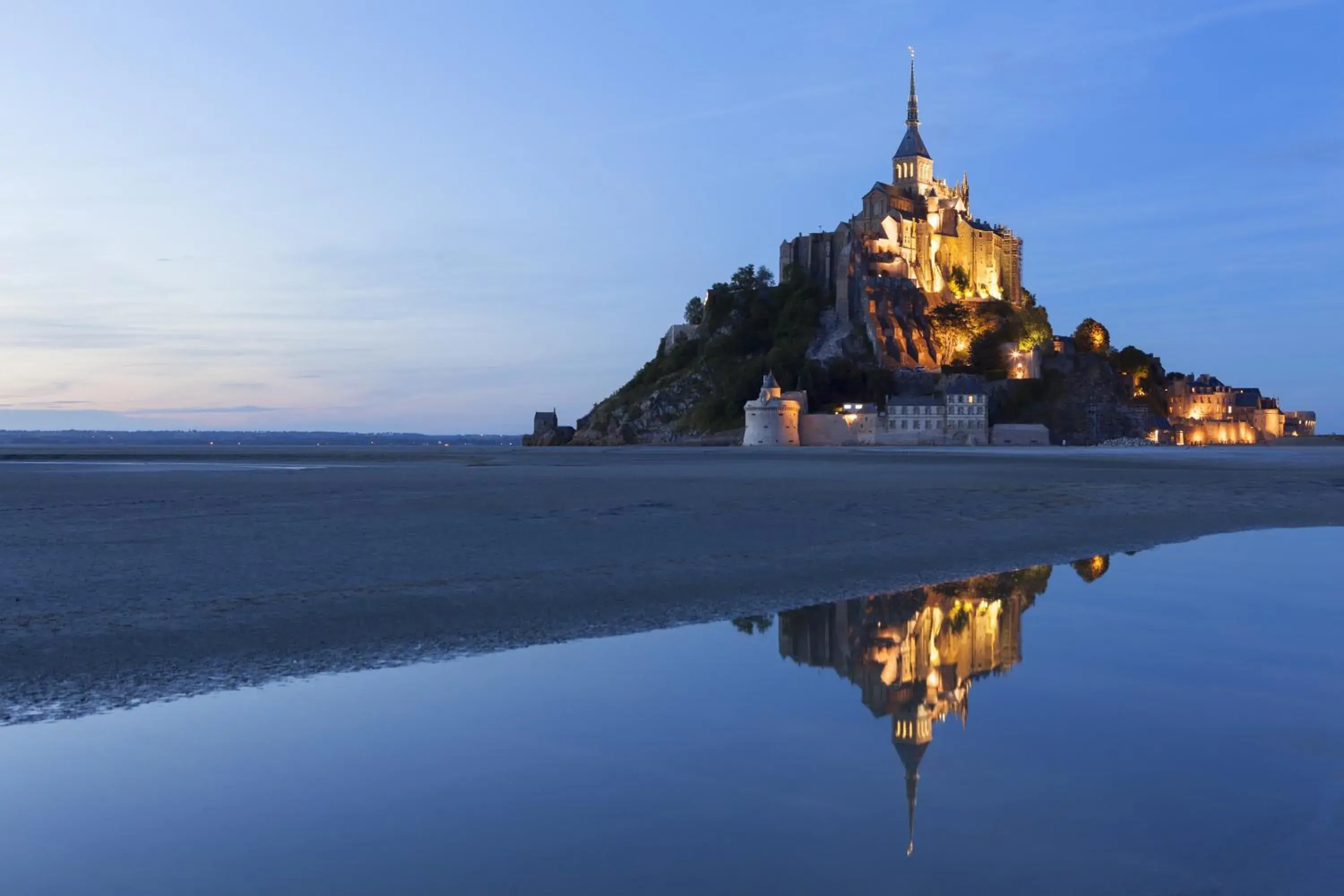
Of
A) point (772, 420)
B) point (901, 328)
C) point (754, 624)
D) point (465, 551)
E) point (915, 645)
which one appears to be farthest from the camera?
point (901, 328)

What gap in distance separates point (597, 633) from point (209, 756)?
12.3 feet

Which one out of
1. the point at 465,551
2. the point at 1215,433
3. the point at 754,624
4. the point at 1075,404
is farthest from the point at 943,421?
the point at 754,624

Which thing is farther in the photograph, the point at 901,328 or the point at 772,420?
the point at 901,328

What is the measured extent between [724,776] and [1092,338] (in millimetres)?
101036

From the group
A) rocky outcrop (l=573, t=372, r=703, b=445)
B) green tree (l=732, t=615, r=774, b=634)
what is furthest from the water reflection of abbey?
rocky outcrop (l=573, t=372, r=703, b=445)

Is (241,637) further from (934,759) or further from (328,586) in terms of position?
(934,759)

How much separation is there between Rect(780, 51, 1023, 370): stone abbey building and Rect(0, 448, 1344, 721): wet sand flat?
6039 centimetres

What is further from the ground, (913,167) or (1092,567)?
(913,167)

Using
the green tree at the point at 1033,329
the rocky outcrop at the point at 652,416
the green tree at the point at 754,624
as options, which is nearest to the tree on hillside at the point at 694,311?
the rocky outcrop at the point at 652,416

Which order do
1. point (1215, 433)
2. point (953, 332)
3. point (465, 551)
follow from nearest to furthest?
1. point (465, 551)
2. point (953, 332)
3. point (1215, 433)

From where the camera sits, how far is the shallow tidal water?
3.96 m

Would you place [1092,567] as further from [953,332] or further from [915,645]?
[953,332]

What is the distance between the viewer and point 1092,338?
9812 centimetres

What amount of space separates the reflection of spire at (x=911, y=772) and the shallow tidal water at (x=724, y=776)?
0.07 feet
